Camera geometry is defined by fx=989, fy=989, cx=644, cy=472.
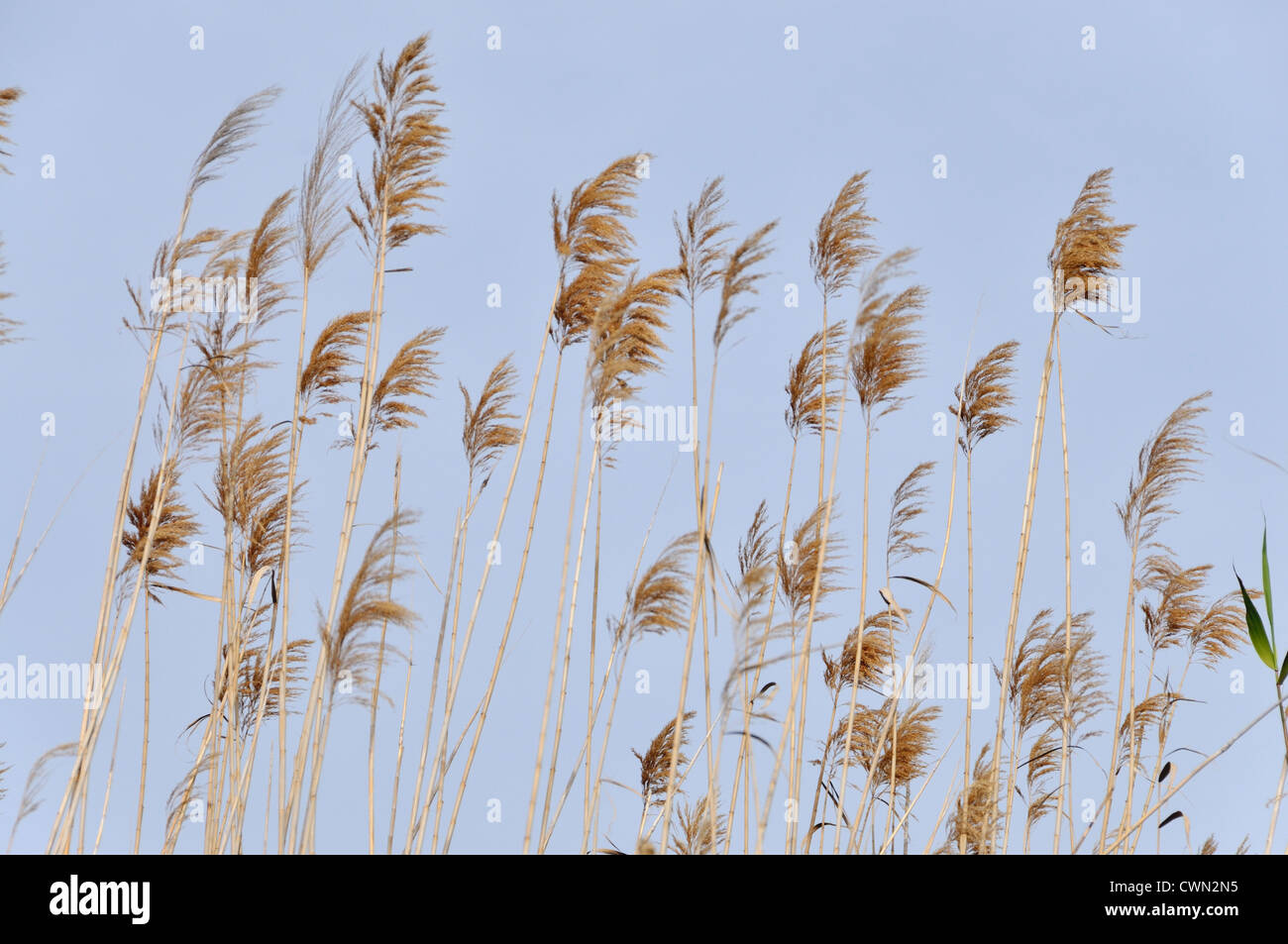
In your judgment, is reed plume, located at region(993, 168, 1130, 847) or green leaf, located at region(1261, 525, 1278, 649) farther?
reed plume, located at region(993, 168, 1130, 847)

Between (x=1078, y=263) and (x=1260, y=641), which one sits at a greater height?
(x=1078, y=263)

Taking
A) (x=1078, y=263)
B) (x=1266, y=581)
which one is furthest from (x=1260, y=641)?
(x=1078, y=263)

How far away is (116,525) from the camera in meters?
3.22

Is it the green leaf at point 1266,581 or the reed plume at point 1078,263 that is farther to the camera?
the reed plume at point 1078,263

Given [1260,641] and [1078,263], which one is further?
[1078,263]

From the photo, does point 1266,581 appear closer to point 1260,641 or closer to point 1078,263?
point 1260,641

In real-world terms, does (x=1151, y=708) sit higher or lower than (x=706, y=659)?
lower

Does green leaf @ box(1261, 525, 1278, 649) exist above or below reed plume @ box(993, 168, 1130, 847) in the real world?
below

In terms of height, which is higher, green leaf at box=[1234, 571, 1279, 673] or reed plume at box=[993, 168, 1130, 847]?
reed plume at box=[993, 168, 1130, 847]

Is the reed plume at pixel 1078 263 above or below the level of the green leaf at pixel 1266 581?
above
